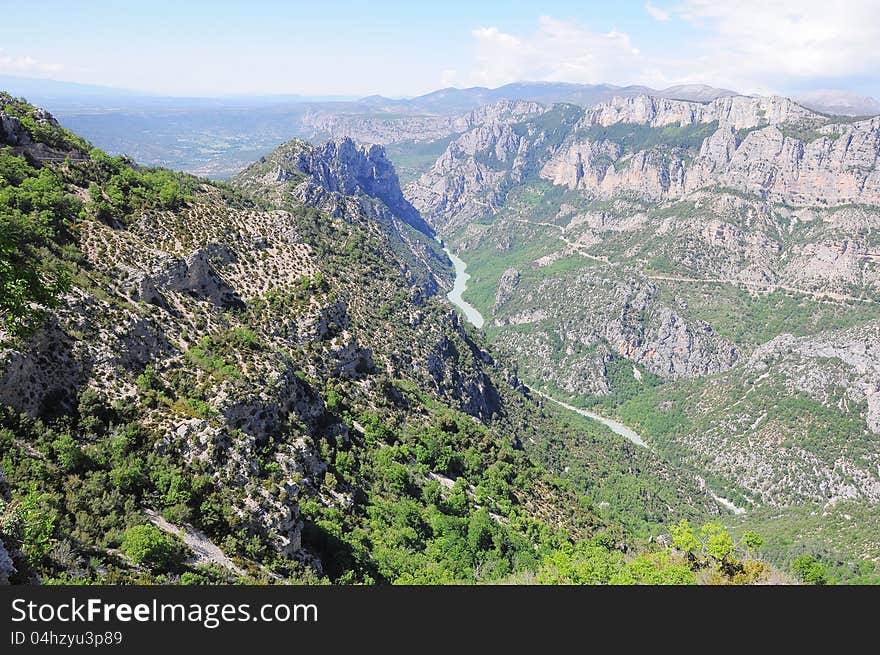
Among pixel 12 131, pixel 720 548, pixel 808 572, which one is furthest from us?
pixel 12 131

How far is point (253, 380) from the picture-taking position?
49.4m

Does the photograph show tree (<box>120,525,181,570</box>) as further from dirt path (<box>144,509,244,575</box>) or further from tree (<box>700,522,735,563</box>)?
tree (<box>700,522,735,563</box>)

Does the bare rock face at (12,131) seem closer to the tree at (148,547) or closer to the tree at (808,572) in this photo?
the tree at (148,547)

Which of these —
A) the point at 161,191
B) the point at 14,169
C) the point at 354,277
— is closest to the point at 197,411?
the point at 14,169

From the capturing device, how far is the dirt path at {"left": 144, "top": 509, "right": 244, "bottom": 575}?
30.6 metres

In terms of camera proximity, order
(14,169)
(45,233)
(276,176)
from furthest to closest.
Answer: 1. (276,176)
2. (14,169)
3. (45,233)

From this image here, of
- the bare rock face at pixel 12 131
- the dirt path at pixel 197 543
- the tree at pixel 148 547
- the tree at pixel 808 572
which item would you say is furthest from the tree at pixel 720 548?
the bare rock face at pixel 12 131

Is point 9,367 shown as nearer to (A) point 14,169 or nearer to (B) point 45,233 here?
(B) point 45,233

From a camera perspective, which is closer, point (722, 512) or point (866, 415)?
point (722, 512)

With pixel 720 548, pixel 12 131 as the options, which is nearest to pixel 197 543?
pixel 720 548

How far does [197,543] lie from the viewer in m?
31.6

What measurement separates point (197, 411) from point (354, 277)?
8144 cm

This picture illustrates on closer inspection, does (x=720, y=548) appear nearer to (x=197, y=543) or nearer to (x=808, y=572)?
(x=808, y=572)

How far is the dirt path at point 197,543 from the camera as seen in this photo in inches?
1203
